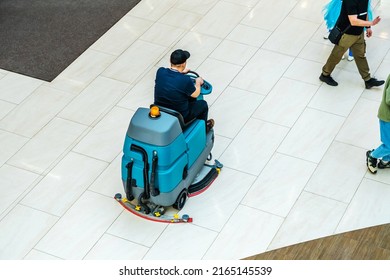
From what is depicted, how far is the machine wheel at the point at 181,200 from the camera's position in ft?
17.9

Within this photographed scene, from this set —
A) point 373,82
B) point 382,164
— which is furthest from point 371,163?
point 373,82

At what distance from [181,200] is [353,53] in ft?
7.71

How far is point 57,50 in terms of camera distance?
24.4 ft

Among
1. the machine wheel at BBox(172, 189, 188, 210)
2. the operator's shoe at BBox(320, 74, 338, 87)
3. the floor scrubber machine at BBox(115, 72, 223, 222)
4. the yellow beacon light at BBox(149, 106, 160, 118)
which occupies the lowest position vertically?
the operator's shoe at BBox(320, 74, 338, 87)

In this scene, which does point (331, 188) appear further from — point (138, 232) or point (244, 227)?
point (138, 232)

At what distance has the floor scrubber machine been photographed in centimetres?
509

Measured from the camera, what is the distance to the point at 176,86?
5281mm

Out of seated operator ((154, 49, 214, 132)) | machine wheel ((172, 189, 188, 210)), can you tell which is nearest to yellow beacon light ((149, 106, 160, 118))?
seated operator ((154, 49, 214, 132))

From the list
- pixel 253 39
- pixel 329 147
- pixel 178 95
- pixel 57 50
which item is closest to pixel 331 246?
pixel 329 147

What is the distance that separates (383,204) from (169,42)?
3.00m

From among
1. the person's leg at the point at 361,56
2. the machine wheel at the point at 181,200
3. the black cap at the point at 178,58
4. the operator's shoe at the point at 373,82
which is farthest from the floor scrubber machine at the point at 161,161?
the operator's shoe at the point at 373,82

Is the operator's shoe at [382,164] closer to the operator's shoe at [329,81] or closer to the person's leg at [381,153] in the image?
the person's leg at [381,153]

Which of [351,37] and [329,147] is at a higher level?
[351,37]

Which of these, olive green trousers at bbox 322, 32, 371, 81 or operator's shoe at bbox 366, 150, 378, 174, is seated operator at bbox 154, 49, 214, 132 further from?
olive green trousers at bbox 322, 32, 371, 81
